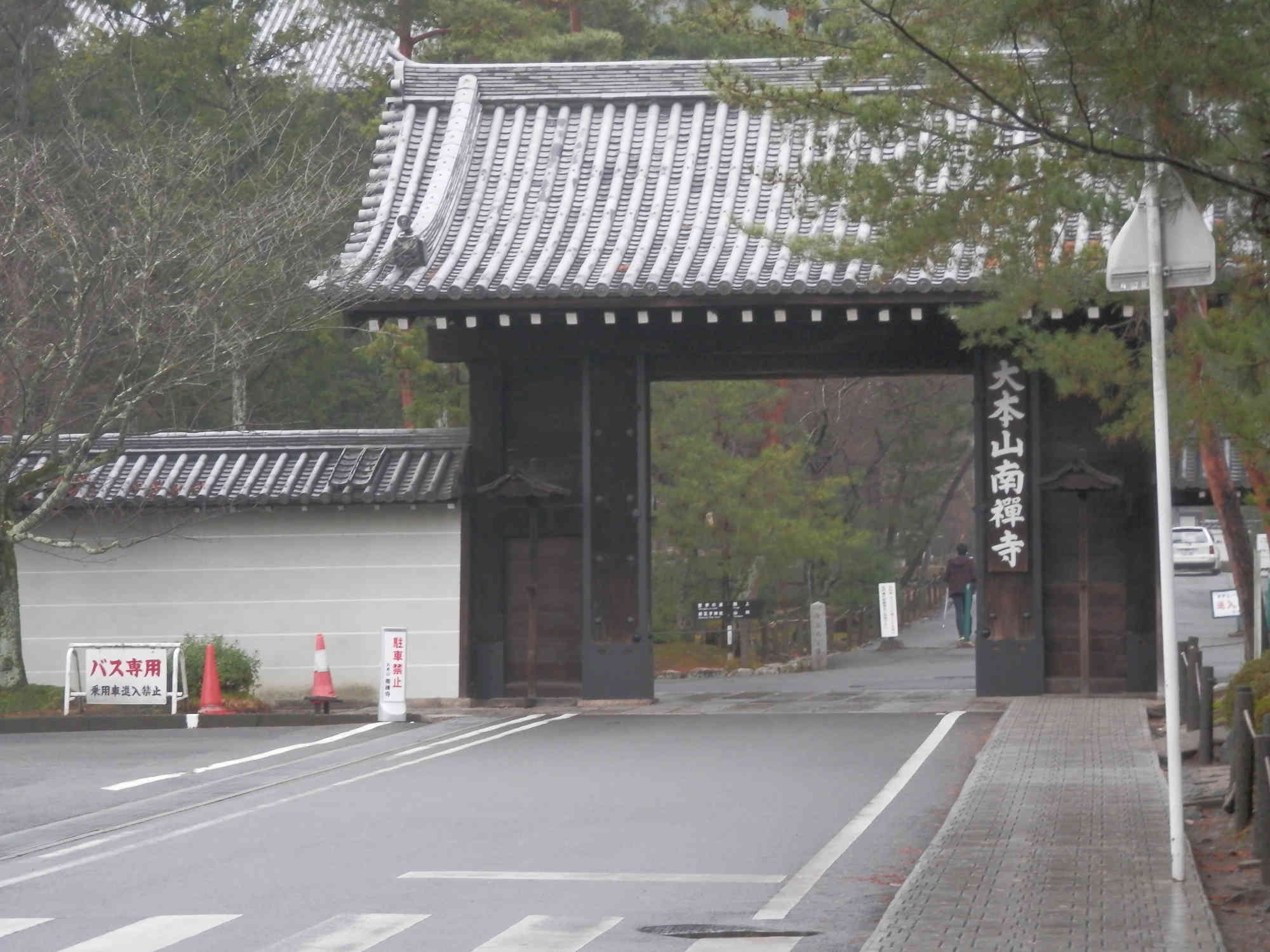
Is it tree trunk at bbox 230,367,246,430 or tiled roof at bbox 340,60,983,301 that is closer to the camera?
tiled roof at bbox 340,60,983,301

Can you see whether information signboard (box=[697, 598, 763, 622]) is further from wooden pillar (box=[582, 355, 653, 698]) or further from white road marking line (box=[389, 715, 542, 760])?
white road marking line (box=[389, 715, 542, 760])

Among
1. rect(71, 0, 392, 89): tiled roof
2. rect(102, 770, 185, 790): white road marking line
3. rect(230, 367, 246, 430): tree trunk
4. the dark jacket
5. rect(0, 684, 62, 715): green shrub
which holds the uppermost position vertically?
rect(71, 0, 392, 89): tiled roof

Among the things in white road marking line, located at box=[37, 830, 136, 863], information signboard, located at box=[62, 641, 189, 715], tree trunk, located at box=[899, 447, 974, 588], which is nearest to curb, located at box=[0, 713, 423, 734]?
information signboard, located at box=[62, 641, 189, 715]

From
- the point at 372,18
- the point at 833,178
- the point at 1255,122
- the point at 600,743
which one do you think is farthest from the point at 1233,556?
the point at 372,18

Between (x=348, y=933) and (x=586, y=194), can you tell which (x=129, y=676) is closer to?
(x=586, y=194)

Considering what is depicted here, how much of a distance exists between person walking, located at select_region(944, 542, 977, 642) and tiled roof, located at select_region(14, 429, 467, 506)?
14.8m

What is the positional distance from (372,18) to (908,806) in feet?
79.6

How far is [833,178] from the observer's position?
12250 millimetres

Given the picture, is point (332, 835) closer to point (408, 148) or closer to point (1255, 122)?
point (1255, 122)

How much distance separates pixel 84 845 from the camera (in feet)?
34.8

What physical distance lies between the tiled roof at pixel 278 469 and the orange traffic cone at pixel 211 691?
2.27 meters

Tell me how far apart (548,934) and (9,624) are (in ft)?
44.6

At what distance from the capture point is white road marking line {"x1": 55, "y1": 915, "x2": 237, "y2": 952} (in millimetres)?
7535

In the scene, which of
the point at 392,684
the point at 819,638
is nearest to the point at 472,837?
the point at 392,684
